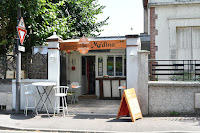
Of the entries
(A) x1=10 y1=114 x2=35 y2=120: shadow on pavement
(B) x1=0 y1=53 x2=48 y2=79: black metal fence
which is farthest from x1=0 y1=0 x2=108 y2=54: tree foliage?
(A) x1=10 y1=114 x2=35 y2=120: shadow on pavement

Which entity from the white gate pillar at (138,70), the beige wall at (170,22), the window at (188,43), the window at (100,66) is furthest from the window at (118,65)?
the white gate pillar at (138,70)

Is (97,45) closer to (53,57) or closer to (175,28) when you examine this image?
(53,57)

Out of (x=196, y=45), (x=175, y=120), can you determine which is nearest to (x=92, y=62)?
(x=196, y=45)

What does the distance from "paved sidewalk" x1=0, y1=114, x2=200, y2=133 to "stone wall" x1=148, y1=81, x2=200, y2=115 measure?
1.60 feet

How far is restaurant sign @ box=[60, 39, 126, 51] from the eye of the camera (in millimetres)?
8352

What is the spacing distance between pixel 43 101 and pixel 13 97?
1.34 m

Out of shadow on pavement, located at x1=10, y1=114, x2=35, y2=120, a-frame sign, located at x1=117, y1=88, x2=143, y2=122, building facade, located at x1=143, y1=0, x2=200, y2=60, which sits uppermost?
building facade, located at x1=143, y1=0, x2=200, y2=60

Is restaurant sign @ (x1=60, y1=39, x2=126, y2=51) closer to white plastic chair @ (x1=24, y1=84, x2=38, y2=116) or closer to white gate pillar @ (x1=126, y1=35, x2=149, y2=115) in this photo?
white gate pillar @ (x1=126, y1=35, x2=149, y2=115)

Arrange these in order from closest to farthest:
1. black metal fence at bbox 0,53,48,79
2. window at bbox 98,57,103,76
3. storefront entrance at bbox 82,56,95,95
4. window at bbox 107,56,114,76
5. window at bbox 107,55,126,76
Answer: black metal fence at bbox 0,53,48,79
window at bbox 107,55,126,76
window at bbox 107,56,114,76
window at bbox 98,57,103,76
storefront entrance at bbox 82,56,95,95

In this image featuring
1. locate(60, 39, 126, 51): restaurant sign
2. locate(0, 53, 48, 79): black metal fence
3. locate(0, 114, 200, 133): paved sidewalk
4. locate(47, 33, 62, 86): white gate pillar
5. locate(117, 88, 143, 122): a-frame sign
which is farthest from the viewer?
locate(0, 53, 48, 79): black metal fence

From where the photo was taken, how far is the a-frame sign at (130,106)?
744cm

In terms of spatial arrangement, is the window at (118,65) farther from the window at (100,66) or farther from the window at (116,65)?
the window at (100,66)

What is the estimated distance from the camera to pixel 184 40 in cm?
1066

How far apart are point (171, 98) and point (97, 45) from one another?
341 centimetres
